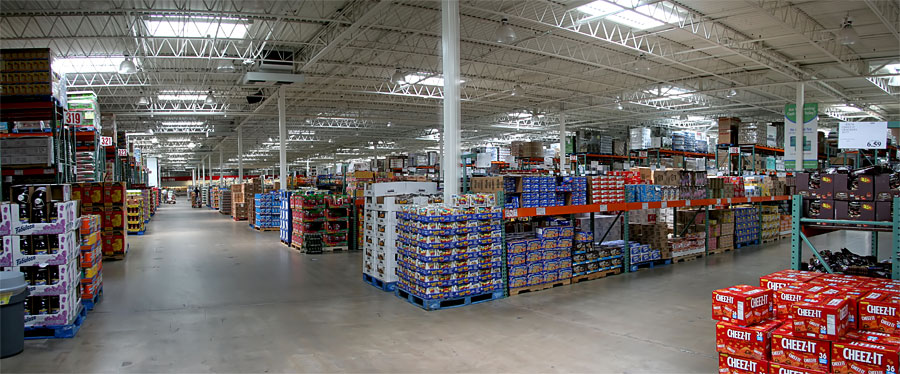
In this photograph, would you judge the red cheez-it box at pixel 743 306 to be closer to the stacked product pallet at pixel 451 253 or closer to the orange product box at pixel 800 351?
the orange product box at pixel 800 351

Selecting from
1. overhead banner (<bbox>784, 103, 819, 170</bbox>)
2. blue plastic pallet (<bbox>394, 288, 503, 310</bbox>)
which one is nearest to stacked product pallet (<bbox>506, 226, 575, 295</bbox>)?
blue plastic pallet (<bbox>394, 288, 503, 310</bbox>)

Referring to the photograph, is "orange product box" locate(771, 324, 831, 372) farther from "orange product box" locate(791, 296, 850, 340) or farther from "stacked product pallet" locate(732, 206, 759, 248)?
"stacked product pallet" locate(732, 206, 759, 248)

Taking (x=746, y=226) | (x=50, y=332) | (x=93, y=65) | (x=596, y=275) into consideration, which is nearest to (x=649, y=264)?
(x=596, y=275)

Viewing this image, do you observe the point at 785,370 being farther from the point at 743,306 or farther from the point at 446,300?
the point at 446,300

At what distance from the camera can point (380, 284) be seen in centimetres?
823

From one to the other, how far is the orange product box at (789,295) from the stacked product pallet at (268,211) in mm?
18227

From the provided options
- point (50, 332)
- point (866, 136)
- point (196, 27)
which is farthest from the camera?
point (196, 27)

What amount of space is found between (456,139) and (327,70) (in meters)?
10.5

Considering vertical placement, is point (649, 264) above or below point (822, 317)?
below

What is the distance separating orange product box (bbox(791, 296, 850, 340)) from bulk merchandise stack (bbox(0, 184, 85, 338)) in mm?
7212

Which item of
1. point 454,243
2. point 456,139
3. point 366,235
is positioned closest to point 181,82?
point 366,235

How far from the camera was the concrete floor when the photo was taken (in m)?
4.75

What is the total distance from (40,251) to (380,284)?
4525 mm

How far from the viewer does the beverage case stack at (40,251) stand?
5.47 m
